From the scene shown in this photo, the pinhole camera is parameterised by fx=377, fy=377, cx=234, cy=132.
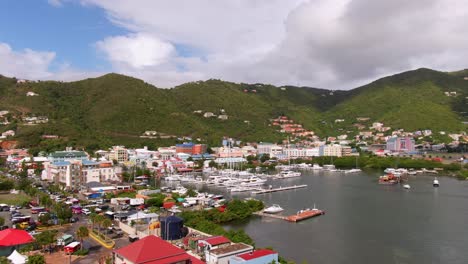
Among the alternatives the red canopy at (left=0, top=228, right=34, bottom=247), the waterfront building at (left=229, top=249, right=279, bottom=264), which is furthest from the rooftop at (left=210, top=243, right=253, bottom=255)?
the red canopy at (left=0, top=228, right=34, bottom=247)

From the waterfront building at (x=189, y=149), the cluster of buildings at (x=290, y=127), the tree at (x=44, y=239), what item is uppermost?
the cluster of buildings at (x=290, y=127)

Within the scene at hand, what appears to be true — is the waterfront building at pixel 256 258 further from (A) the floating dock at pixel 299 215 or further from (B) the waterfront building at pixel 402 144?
(B) the waterfront building at pixel 402 144

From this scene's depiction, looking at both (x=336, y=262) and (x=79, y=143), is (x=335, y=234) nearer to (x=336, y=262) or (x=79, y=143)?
(x=336, y=262)

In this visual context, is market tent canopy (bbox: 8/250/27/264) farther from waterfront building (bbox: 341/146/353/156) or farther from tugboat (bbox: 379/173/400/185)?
waterfront building (bbox: 341/146/353/156)

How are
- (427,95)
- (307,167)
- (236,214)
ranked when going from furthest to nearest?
(427,95) → (307,167) → (236,214)

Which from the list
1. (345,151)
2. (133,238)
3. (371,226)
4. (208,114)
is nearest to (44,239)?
(133,238)

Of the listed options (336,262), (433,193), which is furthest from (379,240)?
(433,193)

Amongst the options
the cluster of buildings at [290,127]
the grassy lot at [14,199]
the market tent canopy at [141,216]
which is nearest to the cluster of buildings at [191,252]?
the market tent canopy at [141,216]

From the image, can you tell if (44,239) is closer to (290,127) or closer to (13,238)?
(13,238)
